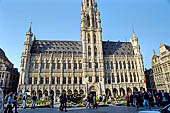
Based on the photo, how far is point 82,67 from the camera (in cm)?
4462

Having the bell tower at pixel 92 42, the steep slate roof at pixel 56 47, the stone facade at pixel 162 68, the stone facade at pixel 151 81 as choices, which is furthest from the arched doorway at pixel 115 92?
the steep slate roof at pixel 56 47

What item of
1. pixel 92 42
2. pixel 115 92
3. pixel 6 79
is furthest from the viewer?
pixel 92 42

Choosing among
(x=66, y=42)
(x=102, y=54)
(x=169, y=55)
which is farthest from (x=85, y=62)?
(x=169, y=55)

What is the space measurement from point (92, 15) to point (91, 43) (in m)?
14.5

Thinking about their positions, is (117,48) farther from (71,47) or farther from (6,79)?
(6,79)

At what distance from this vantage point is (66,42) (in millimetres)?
53188

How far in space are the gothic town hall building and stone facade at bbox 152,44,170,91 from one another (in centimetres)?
567

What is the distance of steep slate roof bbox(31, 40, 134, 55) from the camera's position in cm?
4756

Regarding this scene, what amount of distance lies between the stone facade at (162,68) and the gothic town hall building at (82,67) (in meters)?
5.67

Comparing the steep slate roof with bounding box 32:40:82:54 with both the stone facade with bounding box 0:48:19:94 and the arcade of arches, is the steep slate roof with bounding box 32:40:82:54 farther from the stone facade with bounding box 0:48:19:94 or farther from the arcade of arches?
the arcade of arches

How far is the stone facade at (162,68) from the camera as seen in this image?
3988 centimetres

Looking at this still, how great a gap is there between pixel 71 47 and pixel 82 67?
11.1 m

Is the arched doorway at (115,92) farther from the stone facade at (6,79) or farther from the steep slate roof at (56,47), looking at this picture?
the stone facade at (6,79)

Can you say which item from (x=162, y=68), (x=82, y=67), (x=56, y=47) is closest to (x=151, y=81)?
(x=162, y=68)
